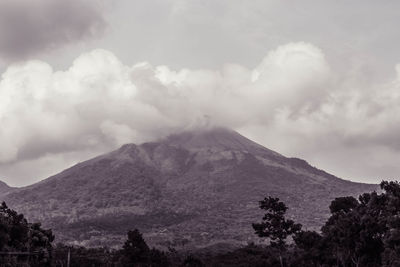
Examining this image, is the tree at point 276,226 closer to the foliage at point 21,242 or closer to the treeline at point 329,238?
the treeline at point 329,238

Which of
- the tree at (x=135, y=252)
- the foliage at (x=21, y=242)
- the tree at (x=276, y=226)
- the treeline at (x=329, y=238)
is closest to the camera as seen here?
the treeline at (x=329, y=238)

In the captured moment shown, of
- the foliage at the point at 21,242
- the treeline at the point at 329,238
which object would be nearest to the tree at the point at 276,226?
the treeline at the point at 329,238

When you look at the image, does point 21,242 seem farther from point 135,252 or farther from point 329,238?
point 329,238

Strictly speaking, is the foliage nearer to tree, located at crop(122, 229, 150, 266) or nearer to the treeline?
the treeline

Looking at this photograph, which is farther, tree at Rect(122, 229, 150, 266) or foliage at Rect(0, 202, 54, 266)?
tree at Rect(122, 229, 150, 266)

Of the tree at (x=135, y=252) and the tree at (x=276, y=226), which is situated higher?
the tree at (x=276, y=226)

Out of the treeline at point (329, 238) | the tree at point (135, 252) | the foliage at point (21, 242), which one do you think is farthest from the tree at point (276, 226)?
the foliage at point (21, 242)

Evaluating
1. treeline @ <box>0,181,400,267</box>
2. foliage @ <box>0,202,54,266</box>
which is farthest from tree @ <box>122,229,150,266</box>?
foliage @ <box>0,202,54,266</box>

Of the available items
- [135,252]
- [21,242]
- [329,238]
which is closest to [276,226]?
[329,238]

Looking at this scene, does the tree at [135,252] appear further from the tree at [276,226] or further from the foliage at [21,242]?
the tree at [276,226]

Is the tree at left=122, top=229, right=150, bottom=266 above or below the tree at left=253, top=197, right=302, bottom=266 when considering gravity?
below

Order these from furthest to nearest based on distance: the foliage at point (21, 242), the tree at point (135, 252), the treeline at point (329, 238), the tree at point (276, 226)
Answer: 1. the tree at point (135, 252)
2. the tree at point (276, 226)
3. the foliage at point (21, 242)
4. the treeline at point (329, 238)

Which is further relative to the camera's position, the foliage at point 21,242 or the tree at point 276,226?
the tree at point 276,226

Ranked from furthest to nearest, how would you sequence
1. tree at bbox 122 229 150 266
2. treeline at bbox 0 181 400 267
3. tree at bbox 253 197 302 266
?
tree at bbox 122 229 150 266, tree at bbox 253 197 302 266, treeline at bbox 0 181 400 267
